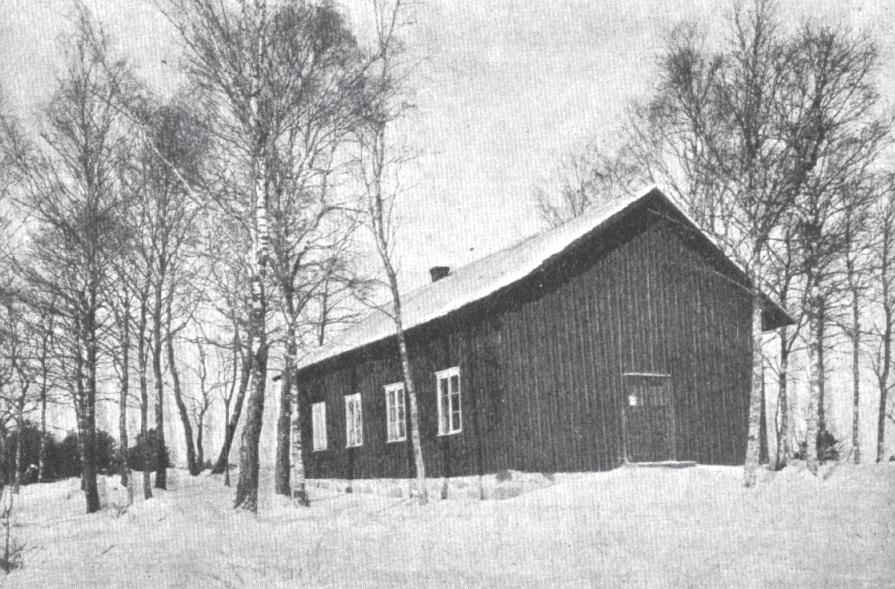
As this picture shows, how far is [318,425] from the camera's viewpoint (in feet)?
78.4

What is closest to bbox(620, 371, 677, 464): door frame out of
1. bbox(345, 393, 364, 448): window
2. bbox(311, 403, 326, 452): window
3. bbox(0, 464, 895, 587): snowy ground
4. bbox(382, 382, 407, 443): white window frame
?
bbox(0, 464, 895, 587): snowy ground

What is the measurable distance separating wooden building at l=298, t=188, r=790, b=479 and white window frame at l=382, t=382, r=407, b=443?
0.12ft

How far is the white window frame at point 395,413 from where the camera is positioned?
19297 mm

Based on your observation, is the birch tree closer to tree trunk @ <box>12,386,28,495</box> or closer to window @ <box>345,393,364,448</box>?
window @ <box>345,393,364,448</box>

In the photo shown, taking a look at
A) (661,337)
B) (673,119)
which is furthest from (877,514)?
(673,119)

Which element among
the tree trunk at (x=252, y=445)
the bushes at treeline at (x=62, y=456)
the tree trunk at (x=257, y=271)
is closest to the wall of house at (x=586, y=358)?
the tree trunk at (x=252, y=445)

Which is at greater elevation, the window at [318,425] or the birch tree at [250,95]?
the birch tree at [250,95]

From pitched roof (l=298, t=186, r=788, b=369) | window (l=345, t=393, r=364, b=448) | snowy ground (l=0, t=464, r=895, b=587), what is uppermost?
pitched roof (l=298, t=186, r=788, b=369)

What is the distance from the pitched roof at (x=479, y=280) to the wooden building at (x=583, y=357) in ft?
0.27

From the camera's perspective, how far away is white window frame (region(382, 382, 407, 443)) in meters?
19.3

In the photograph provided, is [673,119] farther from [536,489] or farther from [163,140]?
[163,140]

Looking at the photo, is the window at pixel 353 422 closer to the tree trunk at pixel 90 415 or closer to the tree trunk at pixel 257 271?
the tree trunk at pixel 90 415

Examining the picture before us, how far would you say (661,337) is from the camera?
1758 centimetres

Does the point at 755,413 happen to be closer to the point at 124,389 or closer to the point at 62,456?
the point at 124,389
